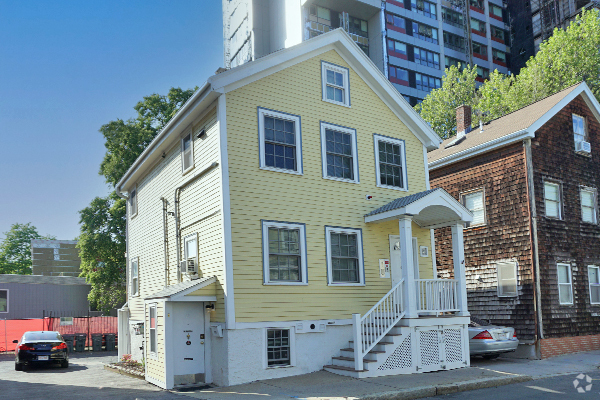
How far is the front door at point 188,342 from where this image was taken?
12.7m

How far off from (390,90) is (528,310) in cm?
813

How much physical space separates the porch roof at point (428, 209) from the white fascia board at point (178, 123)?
17.6 feet

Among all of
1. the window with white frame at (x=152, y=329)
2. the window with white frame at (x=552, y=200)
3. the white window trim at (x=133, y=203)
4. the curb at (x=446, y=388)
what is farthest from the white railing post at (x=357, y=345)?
the white window trim at (x=133, y=203)

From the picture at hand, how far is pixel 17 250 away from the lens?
68.1 m

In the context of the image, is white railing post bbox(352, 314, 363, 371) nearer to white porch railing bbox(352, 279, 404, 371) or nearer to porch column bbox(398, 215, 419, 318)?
white porch railing bbox(352, 279, 404, 371)

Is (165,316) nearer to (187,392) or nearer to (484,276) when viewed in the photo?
(187,392)

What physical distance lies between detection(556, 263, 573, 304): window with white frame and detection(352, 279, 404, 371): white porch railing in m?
7.00

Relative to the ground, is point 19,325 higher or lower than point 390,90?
lower

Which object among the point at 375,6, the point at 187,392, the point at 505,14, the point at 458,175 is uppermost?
the point at 505,14

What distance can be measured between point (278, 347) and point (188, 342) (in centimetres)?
215

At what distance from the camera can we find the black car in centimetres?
1791

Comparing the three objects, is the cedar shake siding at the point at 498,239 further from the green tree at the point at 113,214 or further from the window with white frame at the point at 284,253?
the green tree at the point at 113,214

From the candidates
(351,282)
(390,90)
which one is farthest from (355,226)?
(390,90)

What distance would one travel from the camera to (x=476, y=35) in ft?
203
